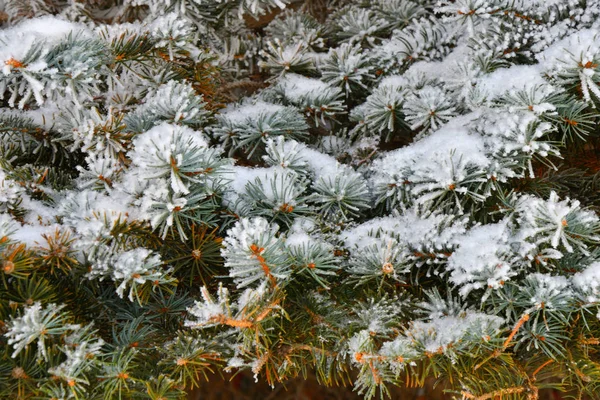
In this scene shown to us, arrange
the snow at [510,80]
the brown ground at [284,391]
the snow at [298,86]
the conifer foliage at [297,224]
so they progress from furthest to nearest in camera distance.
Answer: the brown ground at [284,391] < the snow at [298,86] < the snow at [510,80] < the conifer foliage at [297,224]

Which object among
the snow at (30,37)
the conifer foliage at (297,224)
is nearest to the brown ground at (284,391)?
the conifer foliage at (297,224)

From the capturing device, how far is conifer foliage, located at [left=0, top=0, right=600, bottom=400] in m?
0.58

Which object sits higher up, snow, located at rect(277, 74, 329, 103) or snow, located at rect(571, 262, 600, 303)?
snow, located at rect(277, 74, 329, 103)

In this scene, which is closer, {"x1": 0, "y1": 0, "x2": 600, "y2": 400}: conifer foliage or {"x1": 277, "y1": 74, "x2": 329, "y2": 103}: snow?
{"x1": 0, "y1": 0, "x2": 600, "y2": 400}: conifer foliage

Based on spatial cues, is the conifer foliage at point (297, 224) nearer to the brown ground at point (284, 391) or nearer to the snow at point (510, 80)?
the snow at point (510, 80)

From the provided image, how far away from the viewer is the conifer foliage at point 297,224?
584 millimetres

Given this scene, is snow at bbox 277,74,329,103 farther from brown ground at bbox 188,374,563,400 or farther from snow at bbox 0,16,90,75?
brown ground at bbox 188,374,563,400

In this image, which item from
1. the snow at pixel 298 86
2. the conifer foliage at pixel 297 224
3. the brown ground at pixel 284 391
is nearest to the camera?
the conifer foliage at pixel 297 224

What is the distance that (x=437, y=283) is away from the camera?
28.6 inches

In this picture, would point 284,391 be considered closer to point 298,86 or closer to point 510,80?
point 298,86

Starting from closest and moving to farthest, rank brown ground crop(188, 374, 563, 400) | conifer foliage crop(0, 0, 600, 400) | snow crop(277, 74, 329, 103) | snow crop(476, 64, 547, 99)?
1. conifer foliage crop(0, 0, 600, 400)
2. snow crop(476, 64, 547, 99)
3. snow crop(277, 74, 329, 103)
4. brown ground crop(188, 374, 563, 400)

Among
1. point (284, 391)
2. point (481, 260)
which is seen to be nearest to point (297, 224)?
point (481, 260)

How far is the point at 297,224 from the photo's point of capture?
2.28 feet

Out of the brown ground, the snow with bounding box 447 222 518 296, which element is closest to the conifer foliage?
the snow with bounding box 447 222 518 296
